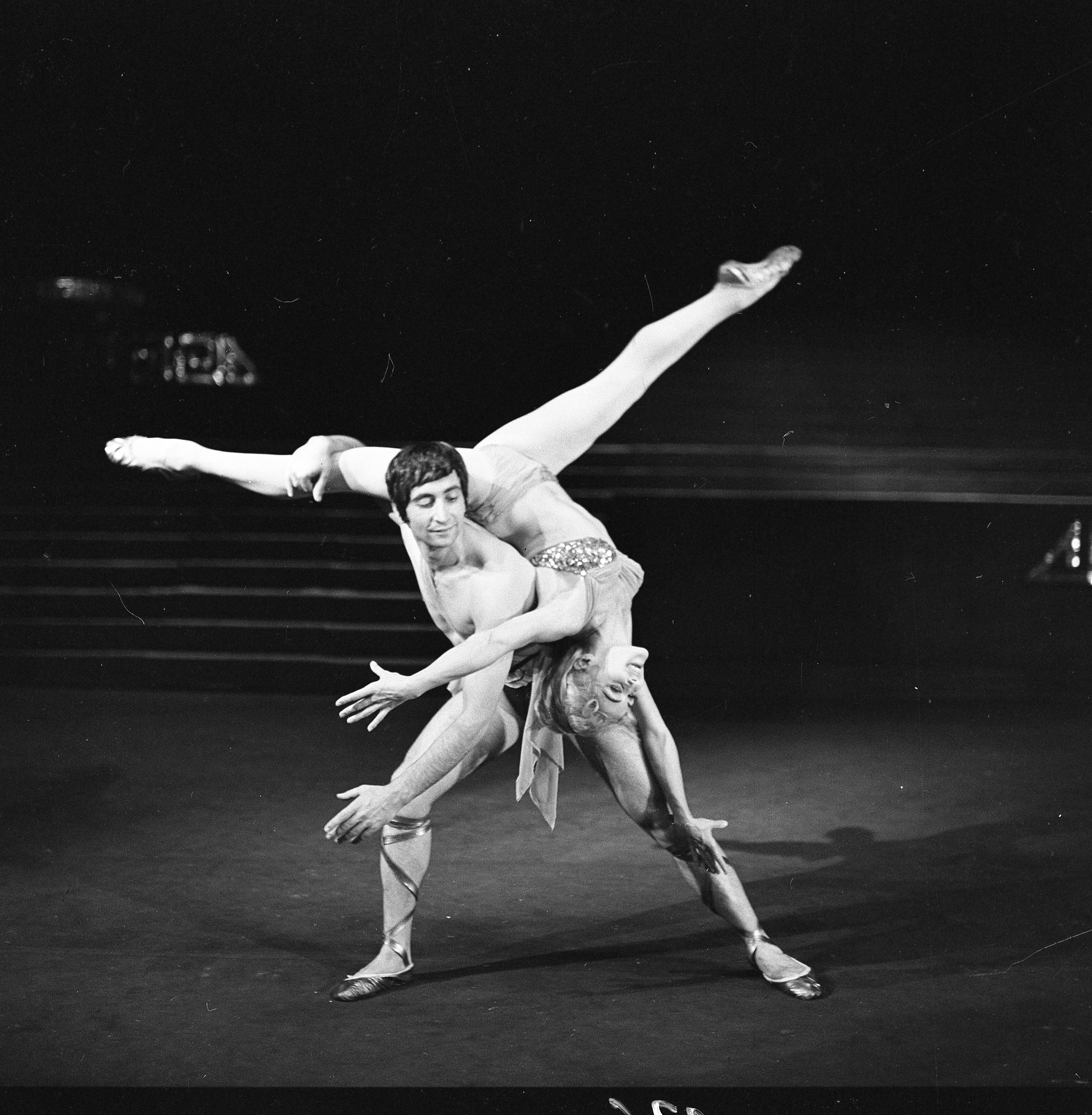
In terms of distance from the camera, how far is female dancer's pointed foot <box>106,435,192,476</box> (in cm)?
362

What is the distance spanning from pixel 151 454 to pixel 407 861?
125 centimetres

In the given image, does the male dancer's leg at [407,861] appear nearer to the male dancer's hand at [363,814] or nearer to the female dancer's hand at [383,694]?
the male dancer's hand at [363,814]

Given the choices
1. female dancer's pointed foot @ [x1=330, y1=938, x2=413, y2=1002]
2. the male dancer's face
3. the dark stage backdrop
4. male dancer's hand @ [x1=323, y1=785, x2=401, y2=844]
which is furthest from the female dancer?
female dancer's pointed foot @ [x1=330, y1=938, x2=413, y2=1002]

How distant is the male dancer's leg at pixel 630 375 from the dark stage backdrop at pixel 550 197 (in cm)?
8

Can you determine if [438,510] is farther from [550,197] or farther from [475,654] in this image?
[550,197]

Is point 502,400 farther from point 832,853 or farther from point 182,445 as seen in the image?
point 832,853

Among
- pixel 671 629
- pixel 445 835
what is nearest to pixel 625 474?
pixel 671 629

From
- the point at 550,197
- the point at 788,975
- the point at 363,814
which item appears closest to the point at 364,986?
the point at 363,814

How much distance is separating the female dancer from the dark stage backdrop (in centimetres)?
39

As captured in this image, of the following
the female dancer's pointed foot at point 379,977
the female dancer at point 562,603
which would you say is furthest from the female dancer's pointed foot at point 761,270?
the female dancer's pointed foot at point 379,977

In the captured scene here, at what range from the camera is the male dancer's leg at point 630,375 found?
3625 millimetres

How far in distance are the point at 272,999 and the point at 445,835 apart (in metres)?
0.89

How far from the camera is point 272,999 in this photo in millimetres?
3381

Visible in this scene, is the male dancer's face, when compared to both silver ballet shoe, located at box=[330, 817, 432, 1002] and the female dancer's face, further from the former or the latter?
silver ballet shoe, located at box=[330, 817, 432, 1002]
